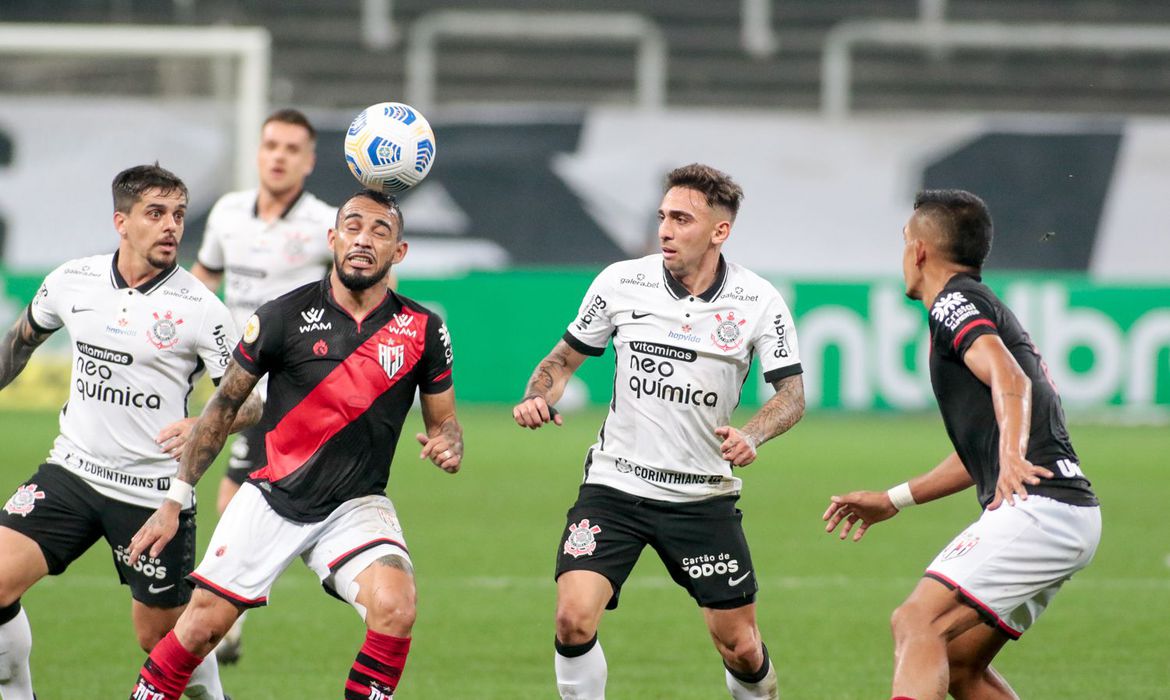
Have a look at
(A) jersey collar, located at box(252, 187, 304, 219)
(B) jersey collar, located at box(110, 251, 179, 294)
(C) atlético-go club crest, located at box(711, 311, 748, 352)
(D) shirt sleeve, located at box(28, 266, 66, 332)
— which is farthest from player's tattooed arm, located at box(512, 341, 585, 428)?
(A) jersey collar, located at box(252, 187, 304, 219)

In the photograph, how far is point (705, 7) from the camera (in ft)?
82.9

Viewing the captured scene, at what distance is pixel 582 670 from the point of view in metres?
6.21

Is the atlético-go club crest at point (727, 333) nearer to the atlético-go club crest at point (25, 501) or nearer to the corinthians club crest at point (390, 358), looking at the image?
the corinthians club crest at point (390, 358)

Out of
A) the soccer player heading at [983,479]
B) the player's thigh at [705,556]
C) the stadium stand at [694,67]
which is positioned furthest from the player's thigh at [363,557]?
the stadium stand at [694,67]

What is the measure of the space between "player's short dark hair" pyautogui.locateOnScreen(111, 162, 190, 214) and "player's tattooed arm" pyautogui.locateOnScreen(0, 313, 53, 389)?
635 mm

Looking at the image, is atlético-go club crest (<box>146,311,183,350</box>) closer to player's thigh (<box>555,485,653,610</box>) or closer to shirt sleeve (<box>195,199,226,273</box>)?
player's thigh (<box>555,485,653,610</box>)

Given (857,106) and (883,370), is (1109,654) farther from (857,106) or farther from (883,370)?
(857,106)

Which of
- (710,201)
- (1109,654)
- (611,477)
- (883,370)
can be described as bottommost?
(883,370)

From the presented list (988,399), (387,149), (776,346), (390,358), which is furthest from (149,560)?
(988,399)

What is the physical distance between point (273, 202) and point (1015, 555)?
4.89 meters

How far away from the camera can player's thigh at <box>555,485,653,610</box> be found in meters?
6.32

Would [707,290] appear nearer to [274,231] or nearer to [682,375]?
[682,375]

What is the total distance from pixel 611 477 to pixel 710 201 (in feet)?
3.95

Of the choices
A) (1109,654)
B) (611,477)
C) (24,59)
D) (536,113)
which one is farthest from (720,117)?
(611,477)
